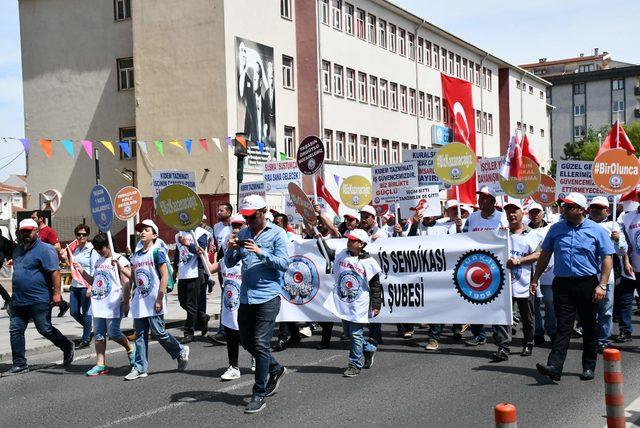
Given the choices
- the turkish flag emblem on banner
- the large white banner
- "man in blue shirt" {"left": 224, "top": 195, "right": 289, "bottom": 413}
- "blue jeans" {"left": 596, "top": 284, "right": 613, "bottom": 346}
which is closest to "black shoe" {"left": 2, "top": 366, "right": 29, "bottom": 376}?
the large white banner

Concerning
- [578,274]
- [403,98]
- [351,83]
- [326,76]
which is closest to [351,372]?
[578,274]

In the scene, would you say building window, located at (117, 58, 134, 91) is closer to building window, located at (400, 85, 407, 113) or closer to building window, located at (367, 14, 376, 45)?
building window, located at (367, 14, 376, 45)

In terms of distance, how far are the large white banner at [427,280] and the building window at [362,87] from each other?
33.1m

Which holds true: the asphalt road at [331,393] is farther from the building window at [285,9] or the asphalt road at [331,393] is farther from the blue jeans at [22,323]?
the building window at [285,9]

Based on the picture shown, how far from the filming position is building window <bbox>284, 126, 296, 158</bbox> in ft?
126

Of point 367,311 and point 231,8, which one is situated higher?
point 231,8

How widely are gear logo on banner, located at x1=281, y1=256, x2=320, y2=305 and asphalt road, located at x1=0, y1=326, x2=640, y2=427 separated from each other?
43.4 inches

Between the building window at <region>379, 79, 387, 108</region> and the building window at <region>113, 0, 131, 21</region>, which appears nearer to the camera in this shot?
the building window at <region>113, 0, 131, 21</region>

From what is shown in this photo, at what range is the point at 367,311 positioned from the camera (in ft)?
31.3

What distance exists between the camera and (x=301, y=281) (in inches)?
472

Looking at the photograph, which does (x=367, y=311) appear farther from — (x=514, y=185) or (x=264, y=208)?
(x=514, y=185)

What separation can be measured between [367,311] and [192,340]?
13.0ft

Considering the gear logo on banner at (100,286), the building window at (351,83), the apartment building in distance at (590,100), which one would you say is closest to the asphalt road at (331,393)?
the gear logo on banner at (100,286)

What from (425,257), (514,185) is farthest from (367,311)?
(514,185)
